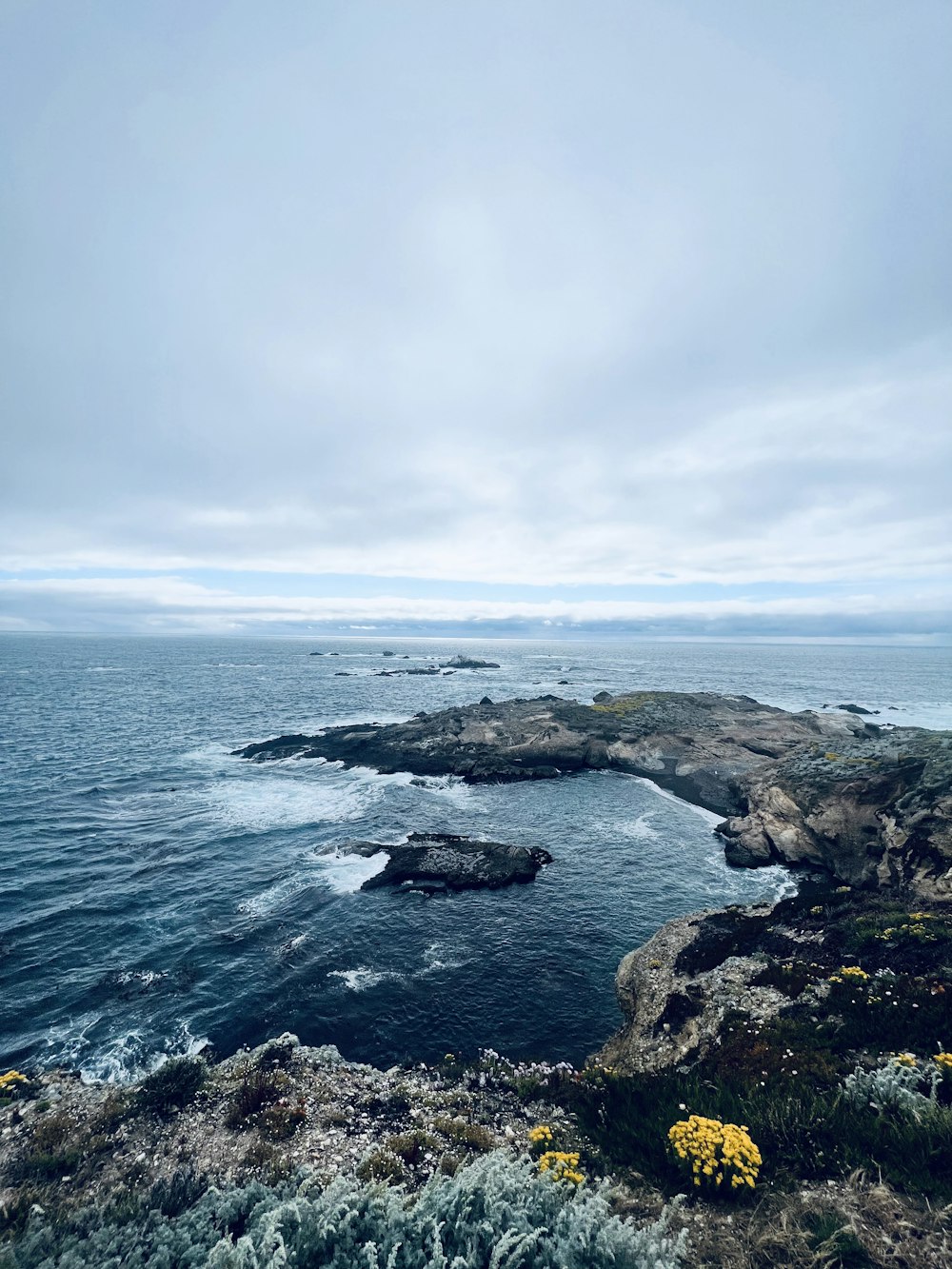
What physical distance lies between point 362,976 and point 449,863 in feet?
37.4

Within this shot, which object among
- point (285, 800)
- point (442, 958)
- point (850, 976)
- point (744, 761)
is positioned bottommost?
point (285, 800)

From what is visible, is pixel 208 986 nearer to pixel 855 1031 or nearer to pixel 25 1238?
pixel 25 1238

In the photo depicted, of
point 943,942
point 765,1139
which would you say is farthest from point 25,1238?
point 943,942

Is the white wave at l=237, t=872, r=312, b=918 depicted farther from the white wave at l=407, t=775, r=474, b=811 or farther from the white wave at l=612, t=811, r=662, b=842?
the white wave at l=612, t=811, r=662, b=842

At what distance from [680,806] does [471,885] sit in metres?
24.2

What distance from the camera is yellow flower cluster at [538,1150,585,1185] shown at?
38.9 ft

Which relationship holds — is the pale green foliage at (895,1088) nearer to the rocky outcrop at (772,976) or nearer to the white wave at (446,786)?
the rocky outcrop at (772,976)

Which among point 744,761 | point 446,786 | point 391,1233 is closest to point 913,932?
point 391,1233

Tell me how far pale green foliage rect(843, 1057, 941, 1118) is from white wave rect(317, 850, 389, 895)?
25.6 metres

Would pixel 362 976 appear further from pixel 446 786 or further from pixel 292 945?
pixel 446 786

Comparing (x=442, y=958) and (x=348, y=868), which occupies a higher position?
(x=442, y=958)

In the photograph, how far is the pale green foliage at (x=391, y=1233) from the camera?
9.52m

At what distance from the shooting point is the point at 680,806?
47.9m

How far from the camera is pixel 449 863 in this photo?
3503 cm
